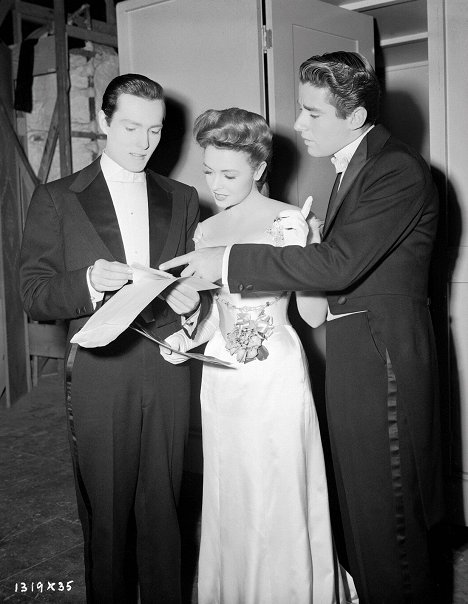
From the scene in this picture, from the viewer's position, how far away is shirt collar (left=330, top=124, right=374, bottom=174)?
2247 millimetres

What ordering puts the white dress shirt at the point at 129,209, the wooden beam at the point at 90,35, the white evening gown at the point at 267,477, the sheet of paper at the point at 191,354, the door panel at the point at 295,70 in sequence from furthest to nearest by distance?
the wooden beam at the point at 90,35 < the door panel at the point at 295,70 < the white dress shirt at the point at 129,209 < the white evening gown at the point at 267,477 < the sheet of paper at the point at 191,354

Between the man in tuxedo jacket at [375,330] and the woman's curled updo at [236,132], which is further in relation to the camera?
the woman's curled updo at [236,132]

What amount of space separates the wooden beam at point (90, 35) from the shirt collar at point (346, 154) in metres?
5.55

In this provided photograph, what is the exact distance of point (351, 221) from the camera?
6.86 feet

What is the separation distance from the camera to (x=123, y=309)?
202cm

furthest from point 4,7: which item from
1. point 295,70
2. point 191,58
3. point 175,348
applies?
point 175,348

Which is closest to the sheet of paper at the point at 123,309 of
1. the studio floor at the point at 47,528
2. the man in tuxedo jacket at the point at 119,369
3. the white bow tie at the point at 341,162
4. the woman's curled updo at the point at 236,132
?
the man in tuxedo jacket at the point at 119,369

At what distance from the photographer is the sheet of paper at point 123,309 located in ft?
6.59

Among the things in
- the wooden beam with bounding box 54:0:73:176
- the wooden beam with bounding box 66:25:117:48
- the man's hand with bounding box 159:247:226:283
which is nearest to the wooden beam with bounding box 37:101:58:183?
the wooden beam with bounding box 54:0:73:176

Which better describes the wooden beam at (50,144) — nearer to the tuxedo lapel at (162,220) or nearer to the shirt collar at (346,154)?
the tuxedo lapel at (162,220)

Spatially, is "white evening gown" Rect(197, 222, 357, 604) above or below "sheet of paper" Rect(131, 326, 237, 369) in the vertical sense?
below

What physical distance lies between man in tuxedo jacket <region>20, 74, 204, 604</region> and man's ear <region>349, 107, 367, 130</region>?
0.70 metres

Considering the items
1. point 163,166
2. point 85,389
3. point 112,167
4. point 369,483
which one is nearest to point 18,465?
point 163,166

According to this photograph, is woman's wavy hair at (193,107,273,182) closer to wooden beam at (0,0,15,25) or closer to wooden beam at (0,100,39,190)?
wooden beam at (0,100,39,190)
